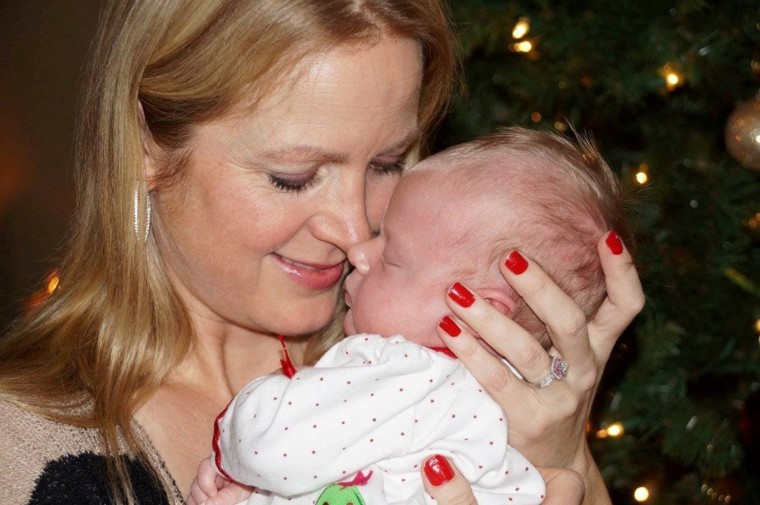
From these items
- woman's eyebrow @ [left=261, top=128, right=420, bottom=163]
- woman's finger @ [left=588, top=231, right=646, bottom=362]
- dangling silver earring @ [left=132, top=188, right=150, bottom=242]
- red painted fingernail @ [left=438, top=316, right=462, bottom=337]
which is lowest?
woman's finger @ [left=588, top=231, right=646, bottom=362]

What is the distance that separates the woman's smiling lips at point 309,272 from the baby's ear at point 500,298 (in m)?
0.33

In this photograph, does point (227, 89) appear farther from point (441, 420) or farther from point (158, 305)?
point (441, 420)

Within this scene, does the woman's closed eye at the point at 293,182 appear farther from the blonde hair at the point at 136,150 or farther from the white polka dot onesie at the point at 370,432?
the white polka dot onesie at the point at 370,432

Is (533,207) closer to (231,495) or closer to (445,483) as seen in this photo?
(445,483)

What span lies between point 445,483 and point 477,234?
15.4 inches

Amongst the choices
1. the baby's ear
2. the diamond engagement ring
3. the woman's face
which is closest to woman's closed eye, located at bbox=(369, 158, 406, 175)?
the woman's face

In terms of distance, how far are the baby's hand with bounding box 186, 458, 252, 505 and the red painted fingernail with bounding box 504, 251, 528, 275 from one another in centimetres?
54

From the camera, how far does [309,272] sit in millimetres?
1687

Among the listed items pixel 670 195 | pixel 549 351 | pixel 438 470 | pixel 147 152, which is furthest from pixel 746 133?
pixel 147 152

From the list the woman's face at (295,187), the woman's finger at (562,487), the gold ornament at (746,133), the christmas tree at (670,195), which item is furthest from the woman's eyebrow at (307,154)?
the gold ornament at (746,133)

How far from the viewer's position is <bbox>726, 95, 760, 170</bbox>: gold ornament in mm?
1977

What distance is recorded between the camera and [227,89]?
5.08ft

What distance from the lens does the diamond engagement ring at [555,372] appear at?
5.03ft

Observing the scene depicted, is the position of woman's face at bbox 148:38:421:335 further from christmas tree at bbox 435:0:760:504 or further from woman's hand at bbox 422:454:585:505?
christmas tree at bbox 435:0:760:504
